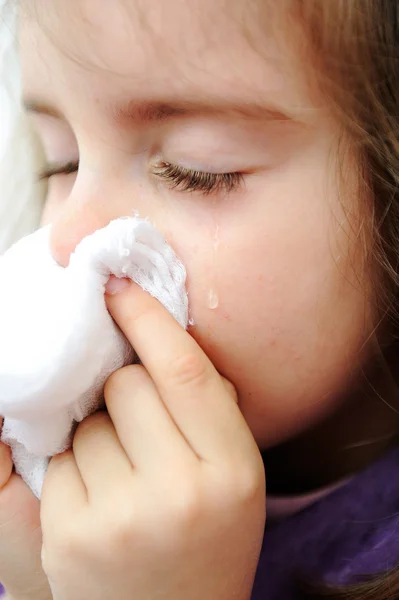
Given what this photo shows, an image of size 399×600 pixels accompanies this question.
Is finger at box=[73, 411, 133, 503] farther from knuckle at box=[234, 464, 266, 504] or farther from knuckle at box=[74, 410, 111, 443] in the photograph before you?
knuckle at box=[234, 464, 266, 504]

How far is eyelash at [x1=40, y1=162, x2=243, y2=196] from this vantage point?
662mm

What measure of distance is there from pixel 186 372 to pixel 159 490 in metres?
0.13

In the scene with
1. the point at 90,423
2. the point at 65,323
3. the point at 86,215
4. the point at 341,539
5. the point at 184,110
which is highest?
the point at 184,110

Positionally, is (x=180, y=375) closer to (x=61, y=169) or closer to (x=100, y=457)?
(x=100, y=457)

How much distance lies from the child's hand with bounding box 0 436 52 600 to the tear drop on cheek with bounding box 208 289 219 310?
1.02ft

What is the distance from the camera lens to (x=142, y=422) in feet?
2.12

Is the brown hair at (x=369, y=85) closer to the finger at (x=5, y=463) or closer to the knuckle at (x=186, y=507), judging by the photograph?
the knuckle at (x=186, y=507)

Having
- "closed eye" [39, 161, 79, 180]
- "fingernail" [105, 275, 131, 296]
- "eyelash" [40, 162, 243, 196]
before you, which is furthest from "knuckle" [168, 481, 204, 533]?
"closed eye" [39, 161, 79, 180]

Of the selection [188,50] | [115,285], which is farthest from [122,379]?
[188,50]

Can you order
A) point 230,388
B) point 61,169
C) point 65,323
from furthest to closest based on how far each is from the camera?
point 61,169
point 230,388
point 65,323

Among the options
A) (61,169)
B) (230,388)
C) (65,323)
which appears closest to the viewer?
(65,323)

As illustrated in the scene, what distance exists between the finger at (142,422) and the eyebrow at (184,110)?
0.28 meters

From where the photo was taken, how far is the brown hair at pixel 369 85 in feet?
1.98

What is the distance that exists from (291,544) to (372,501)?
146mm
